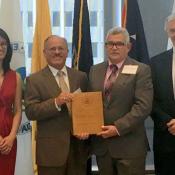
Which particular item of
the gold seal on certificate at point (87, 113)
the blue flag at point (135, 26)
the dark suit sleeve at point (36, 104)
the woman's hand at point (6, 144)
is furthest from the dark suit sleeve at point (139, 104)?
the blue flag at point (135, 26)

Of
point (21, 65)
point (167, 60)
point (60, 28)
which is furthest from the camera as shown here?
point (60, 28)

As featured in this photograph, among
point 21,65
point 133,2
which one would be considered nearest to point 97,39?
point 133,2

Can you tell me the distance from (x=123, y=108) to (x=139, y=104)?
0.41ft

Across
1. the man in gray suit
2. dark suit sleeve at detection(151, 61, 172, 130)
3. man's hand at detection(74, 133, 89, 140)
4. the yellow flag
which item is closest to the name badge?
the man in gray suit

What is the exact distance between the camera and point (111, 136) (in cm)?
259

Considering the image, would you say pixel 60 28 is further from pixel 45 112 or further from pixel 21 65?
pixel 45 112

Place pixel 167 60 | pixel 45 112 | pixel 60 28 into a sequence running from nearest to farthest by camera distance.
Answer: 1. pixel 45 112
2. pixel 167 60
3. pixel 60 28

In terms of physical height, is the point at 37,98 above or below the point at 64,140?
above

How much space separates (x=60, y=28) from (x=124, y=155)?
2.08 meters

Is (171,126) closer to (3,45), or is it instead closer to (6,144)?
(6,144)

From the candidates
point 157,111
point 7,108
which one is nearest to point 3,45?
point 7,108

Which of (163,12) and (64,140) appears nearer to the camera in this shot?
(64,140)

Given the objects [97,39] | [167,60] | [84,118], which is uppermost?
[97,39]

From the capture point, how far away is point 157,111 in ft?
9.00
